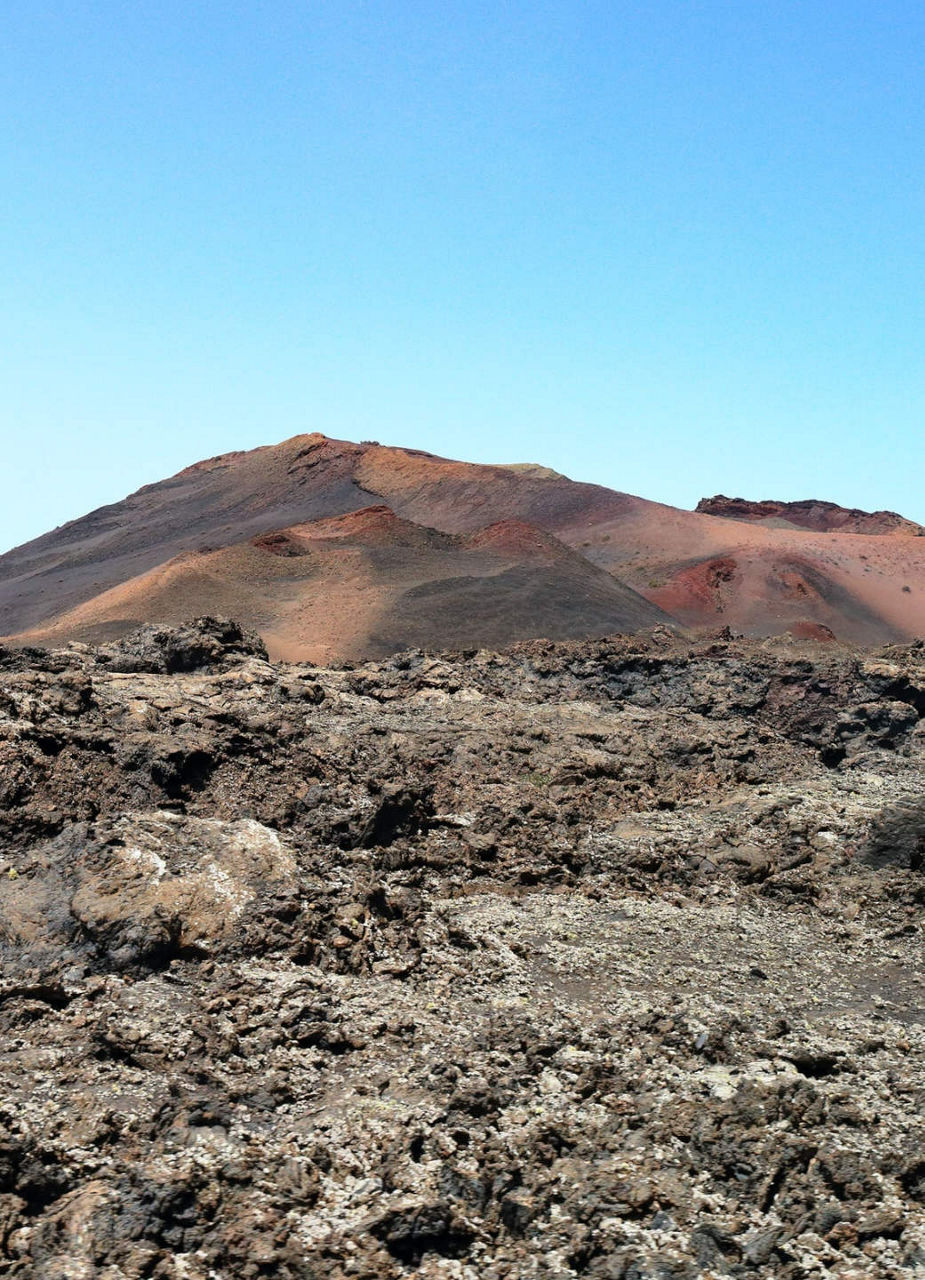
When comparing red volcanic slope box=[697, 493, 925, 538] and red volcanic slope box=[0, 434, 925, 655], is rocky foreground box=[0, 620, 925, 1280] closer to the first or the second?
red volcanic slope box=[0, 434, 925, 655]

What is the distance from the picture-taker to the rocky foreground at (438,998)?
5820 millimetres

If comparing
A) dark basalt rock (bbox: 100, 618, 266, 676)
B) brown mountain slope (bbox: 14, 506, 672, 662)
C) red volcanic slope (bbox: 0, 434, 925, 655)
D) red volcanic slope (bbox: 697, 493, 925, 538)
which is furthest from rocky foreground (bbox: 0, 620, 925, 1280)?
red volcanic slope (bbox: 697, 493, 925, 538)

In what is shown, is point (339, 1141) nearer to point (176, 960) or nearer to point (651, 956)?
point (176, 960)

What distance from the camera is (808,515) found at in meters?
74.8

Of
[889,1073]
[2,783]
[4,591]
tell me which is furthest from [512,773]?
[4,591]

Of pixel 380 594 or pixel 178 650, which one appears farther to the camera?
pixel 380 594

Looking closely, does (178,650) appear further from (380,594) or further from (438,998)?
(380,594)

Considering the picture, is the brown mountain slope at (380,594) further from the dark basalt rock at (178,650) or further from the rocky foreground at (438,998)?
the rocky foreground at (438,998)

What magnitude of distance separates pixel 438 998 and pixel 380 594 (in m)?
23.6

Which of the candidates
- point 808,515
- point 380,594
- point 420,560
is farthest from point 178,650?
point 808,515

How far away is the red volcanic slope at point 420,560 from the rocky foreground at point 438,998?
14765 millimetres

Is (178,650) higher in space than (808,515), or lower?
lower

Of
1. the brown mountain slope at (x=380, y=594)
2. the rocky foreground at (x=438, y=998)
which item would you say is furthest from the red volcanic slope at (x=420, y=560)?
the rocky foreground at (x=438, y=998)

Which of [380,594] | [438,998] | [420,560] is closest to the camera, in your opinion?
[438,998]
